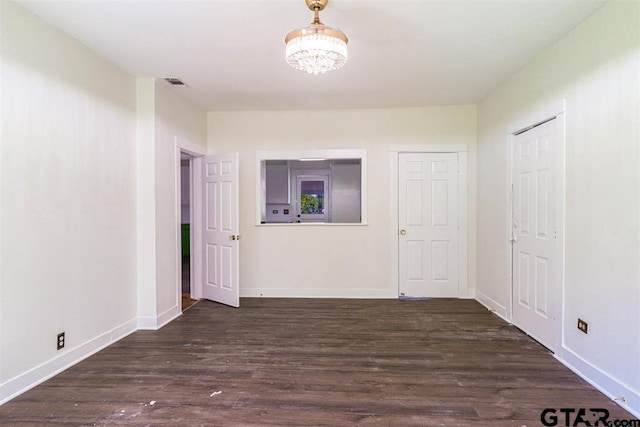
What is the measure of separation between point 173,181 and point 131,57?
4.31 ft

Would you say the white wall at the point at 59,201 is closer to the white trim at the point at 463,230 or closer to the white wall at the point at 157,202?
the white wall at the point at 157,202

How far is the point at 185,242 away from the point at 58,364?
16.7ft

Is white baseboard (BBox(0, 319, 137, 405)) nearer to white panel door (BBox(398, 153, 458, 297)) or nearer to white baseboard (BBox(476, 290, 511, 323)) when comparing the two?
white panel door (BBox(398, 153, 458, 297))

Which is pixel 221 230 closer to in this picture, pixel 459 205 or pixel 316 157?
pixel 316 157

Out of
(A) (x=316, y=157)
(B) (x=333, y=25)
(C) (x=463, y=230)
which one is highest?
(B) (x=333, y=25)

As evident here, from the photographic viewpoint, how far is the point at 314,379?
234 cm

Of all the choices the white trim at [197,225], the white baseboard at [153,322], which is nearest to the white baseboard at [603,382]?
the white baseboard at [153,322]

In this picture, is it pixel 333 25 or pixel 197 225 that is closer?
pixel 333 25

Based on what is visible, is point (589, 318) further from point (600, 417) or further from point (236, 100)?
point (236, 100)

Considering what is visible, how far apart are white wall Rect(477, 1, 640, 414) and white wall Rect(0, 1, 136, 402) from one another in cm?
394

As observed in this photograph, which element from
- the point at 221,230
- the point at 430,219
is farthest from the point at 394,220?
the point at 221,230

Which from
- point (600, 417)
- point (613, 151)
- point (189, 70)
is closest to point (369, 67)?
point (189, 70)

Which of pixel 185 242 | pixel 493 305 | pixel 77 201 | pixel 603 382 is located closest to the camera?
pixel 603 382

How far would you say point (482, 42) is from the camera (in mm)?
2596
